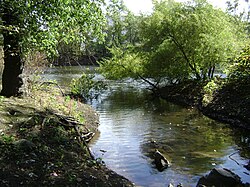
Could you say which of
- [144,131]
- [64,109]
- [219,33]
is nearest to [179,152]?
[144,131]

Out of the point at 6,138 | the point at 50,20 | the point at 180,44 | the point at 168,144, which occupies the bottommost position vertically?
the point at 168,144

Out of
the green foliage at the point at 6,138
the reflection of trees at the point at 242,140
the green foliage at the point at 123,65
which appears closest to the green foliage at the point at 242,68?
the reflection of trees at the point at 242,140

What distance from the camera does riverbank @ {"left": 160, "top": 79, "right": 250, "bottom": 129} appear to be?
16750 mm

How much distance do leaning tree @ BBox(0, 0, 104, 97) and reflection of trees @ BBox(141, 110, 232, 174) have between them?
511cm

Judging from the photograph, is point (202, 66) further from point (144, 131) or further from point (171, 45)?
point (144, 131)

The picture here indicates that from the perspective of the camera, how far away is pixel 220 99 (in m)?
19.7

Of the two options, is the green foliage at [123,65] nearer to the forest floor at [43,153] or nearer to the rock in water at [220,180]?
the forest floor at [43,153]

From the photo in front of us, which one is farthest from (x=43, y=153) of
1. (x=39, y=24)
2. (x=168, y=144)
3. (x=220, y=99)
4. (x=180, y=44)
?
(x=180, y=44)

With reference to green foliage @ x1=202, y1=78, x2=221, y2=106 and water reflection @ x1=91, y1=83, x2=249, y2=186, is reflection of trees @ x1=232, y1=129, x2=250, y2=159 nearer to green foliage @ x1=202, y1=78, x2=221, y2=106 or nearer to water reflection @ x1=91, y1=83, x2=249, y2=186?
water reflection @ x1=91, y1=83, x2=249, y2=186

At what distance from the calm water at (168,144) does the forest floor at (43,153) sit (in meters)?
1.80

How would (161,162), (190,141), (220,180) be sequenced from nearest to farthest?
(220,180) → (161,162) → (190,141)

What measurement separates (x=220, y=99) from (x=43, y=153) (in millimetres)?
14163

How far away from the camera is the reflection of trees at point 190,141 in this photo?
1102 cm

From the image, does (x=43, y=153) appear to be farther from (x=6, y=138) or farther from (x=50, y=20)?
(x=50, y=20)
